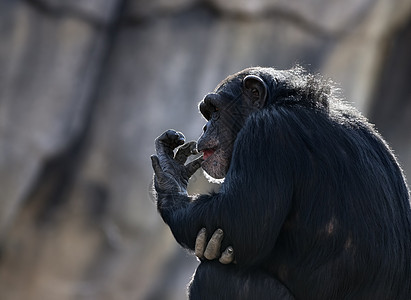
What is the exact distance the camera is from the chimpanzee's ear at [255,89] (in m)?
3.68

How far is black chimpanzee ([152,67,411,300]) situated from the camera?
10.8ft

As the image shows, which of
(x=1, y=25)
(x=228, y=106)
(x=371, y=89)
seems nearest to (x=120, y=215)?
(x=1, y=25)

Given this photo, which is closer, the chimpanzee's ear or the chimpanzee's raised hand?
the chimpanzee's raised hand

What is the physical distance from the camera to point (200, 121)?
7.72m

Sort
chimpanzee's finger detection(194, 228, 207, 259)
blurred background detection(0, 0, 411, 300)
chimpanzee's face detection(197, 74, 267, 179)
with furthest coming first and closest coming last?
blurred background detection(0, 0, 411, 300) < chimpanzee's face detection(197, 74, 267, 179) < chimpanzee's finger detection(194, 228, 207, 259)

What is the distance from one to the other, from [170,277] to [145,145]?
139cm

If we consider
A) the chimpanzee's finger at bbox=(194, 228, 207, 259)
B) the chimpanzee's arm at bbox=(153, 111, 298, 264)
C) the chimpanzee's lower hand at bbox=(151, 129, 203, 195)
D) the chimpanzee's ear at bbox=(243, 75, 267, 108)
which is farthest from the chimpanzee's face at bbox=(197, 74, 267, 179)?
the chimpanzee's finger at bbox=(194, 228, 207, 259)

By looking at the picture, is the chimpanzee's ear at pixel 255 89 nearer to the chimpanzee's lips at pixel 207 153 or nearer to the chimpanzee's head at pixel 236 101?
the chimpanzee's head at pixel 236 101

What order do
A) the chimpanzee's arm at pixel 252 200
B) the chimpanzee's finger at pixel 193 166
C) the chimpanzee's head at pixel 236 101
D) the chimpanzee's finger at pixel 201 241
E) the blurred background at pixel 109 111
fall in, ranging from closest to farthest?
the chimpanzee's arm at pixel 252 200, the chimpanzee's finger at pixel 201 241, the chimpanzee's head at pixel 236 101, the chimpanzee's finger at pixel 193 166, the blurred background at pixel 109 111

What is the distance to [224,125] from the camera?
3.84 m

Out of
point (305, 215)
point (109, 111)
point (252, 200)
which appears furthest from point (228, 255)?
point (109, 111)

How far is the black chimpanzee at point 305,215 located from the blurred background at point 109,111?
3998 mm

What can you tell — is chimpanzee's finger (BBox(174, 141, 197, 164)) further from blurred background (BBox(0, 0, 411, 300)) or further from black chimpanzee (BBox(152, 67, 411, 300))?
blurred background (BBox(0, 0, 411, 300))

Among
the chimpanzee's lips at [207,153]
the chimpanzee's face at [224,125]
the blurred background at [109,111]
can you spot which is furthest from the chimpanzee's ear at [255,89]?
the blurred background at [109,111]
